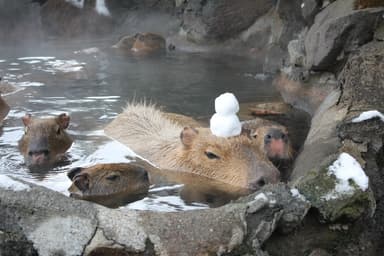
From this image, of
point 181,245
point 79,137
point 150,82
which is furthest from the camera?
point 150,82

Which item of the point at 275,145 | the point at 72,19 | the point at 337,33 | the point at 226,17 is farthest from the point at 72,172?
the point at 72,19

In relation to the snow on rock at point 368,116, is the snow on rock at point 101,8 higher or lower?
higher

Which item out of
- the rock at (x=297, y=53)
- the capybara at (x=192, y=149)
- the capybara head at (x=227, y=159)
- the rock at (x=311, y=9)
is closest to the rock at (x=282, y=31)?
the rock at (x=311, y=9)

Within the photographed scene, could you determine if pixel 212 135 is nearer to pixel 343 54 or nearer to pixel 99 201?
pixel 99 201

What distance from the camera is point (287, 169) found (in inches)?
199

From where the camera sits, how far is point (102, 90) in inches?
329

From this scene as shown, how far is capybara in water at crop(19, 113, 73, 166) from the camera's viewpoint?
5.49m

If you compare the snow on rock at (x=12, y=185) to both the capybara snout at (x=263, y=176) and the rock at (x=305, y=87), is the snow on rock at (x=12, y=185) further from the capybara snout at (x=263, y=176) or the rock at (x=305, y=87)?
the rock at (x=305, y=87)

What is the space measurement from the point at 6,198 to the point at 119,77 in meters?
6.17

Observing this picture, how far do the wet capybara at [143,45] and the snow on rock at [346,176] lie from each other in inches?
342

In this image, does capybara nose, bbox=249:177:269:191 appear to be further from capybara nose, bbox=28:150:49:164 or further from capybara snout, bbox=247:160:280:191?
capybara nose, bbox=28:150:49:164

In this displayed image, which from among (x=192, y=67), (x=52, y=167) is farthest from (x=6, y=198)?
(x=192, y=67)

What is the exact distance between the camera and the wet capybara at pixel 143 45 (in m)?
12.2

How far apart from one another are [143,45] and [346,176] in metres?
9.09
